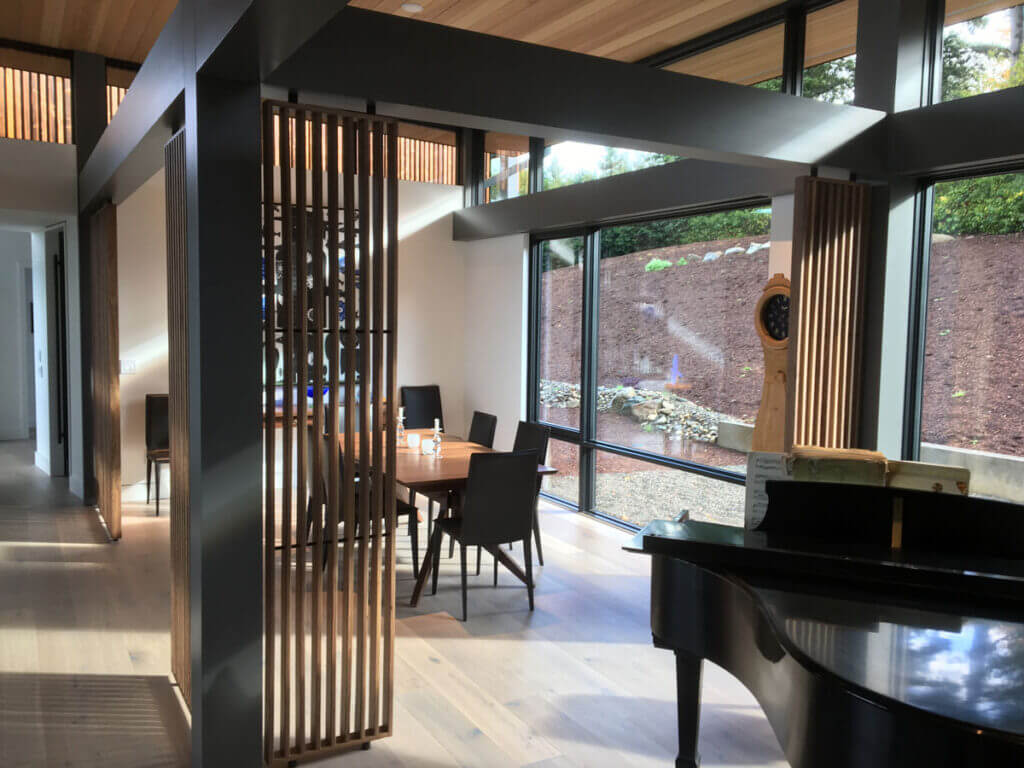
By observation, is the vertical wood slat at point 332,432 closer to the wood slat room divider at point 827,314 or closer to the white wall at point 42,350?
the wood slat room divider at point 827,314

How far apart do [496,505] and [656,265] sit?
8.68 feet

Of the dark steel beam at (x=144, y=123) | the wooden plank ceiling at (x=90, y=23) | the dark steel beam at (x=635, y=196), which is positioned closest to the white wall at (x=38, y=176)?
the wooden plank ceiling at (x=90, y=23)

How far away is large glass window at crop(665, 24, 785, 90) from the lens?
5.28 m

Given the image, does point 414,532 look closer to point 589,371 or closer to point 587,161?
point 589,371

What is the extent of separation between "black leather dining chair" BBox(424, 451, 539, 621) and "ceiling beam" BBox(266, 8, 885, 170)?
183 centimetres

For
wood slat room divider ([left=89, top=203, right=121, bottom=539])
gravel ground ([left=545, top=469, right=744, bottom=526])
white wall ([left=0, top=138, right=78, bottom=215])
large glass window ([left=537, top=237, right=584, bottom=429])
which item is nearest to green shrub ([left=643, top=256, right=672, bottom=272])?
large glass window ([left=537, top=237, right=584, bottom=429])

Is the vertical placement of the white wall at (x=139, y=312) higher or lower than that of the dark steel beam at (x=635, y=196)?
lower

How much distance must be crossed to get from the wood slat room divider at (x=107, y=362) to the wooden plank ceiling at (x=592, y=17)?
8.22 ft

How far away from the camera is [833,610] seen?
241cm

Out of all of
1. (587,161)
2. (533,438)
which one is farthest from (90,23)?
Result: (533,438)

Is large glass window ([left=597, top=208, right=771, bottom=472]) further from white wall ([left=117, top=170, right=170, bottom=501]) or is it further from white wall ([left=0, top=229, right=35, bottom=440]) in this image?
white wall ([left=0, top=229, right=35, bottom=440])

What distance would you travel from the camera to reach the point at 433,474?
16.2 ft

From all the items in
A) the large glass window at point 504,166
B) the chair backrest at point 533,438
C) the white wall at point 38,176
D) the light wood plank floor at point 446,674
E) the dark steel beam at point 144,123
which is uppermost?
the large glass window at point 504,166

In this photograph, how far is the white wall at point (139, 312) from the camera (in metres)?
7.13
